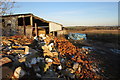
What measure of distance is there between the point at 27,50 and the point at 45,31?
36.0ft

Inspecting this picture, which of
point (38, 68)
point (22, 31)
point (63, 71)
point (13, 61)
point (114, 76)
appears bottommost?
point (114, 76)

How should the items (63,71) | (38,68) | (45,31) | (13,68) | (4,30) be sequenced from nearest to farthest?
(13,68), (38,68), (63,71), (4,30), (45,31)

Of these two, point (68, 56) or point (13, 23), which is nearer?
point (68, 56)

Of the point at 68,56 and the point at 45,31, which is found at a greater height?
the point at 45,31

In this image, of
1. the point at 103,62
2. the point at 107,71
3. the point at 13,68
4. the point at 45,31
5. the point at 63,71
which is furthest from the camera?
the point at 45,31

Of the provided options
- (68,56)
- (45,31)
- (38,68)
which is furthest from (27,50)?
(45,31)

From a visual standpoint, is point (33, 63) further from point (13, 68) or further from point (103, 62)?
point (103, 62)

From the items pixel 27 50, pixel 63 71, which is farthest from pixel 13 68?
pixel 63 71

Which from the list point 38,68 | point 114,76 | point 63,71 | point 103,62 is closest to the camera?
point 38,68

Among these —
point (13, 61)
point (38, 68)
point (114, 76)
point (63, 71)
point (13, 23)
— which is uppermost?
point (13, 23)

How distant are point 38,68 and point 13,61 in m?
1.28

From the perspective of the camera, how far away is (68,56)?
6.85 m

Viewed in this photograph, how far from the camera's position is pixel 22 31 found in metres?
13.0

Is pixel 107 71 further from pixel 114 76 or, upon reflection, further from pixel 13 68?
pixel 13 68
